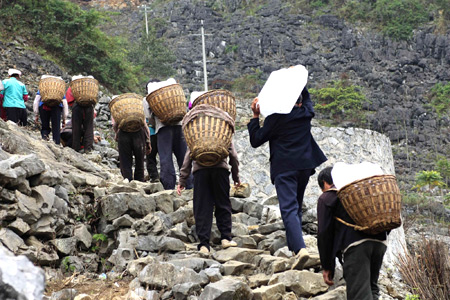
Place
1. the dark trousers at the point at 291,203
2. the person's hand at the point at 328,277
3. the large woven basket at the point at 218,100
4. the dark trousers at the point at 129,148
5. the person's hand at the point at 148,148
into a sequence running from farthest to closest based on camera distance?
the person's hand at the point at 148,148, the dark trousers at the point at 129,148, the large woven basket at the point at 218,100, the dark trousers at the point at 291,203, the person's hand at the point at 328,277

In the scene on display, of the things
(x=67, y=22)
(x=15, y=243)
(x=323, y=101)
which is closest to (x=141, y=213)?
(x=15, y=243)

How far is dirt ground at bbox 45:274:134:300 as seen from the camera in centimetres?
427

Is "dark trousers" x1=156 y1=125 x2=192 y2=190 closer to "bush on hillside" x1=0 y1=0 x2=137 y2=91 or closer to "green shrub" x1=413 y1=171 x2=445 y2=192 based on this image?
"bush on hillside" x1=0 y1=0 x2=137 y2=91

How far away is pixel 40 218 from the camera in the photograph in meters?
5.48

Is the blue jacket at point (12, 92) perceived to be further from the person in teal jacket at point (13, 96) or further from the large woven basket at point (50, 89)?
the large woven basket at point (50, 89)

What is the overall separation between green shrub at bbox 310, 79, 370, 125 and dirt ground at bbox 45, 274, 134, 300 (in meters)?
26.6

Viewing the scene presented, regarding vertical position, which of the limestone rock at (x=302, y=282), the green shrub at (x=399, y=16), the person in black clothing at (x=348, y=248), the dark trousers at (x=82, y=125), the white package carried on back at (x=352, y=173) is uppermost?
the green shrub at (x=399, y=16)

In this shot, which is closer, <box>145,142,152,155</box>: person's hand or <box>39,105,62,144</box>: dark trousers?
<box>145,142,152,155</box>: person's hand

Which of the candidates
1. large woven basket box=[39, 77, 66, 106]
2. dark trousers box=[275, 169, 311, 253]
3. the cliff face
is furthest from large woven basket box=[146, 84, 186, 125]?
the cliff face

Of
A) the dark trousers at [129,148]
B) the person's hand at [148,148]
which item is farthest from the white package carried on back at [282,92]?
the person's hand at [148,148]

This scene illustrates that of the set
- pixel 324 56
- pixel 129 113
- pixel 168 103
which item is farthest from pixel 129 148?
pixel 324 56

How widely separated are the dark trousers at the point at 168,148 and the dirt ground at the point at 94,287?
2637 mm

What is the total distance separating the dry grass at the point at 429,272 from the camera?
6.12m

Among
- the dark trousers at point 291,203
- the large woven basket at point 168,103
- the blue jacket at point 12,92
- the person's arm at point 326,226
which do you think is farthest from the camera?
the blue jacket at point 12,92
